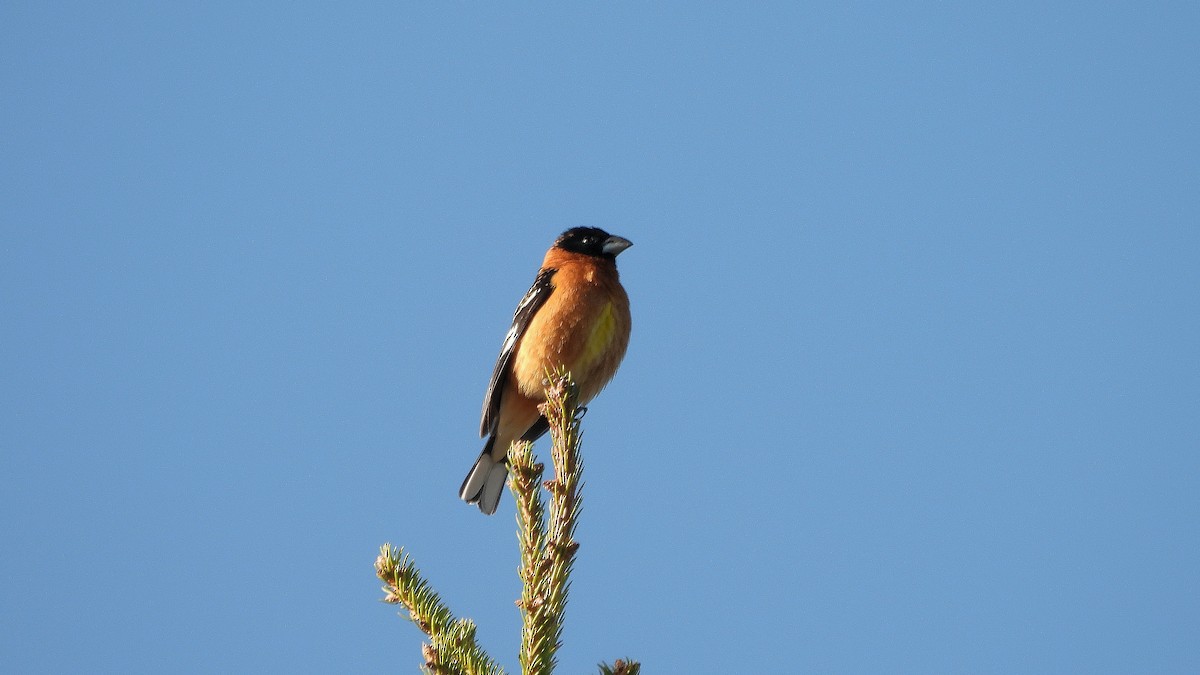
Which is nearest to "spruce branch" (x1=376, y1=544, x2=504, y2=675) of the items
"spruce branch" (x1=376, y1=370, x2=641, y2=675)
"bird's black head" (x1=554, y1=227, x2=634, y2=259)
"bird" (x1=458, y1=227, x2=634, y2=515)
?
"spruce branch" (x1=376, y1=370, x2=641, y2=675)

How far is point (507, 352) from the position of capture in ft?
26.5

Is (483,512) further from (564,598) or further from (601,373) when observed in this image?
(564,598)

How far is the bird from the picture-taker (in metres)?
7.73

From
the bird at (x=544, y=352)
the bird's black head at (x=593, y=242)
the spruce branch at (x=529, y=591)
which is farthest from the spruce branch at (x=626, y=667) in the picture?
the bird's black head at (x=593, y=242)

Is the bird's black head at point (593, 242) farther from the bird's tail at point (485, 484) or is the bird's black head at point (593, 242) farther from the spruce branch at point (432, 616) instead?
the spruce branch at point (432, 616)

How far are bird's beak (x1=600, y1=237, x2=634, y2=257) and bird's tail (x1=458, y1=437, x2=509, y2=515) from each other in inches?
88.2

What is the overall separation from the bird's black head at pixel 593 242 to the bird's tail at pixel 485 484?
7.19 ft

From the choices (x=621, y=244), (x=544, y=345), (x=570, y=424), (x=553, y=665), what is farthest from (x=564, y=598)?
(x=621, y=244)

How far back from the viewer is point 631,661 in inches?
118

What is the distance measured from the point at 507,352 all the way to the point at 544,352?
1.65ft

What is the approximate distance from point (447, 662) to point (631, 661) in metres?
0.59

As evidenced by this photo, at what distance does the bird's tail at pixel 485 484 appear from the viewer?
7.74 m

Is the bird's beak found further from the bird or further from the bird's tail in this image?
the bird's tail

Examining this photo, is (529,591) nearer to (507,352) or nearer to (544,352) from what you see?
(544,352)
